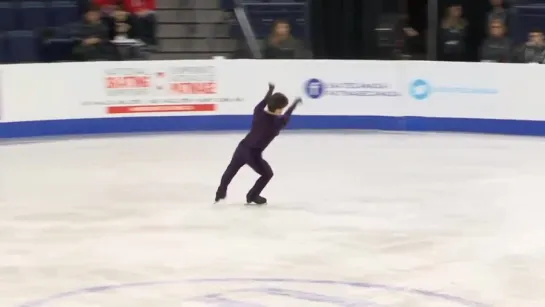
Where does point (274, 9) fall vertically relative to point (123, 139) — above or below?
above

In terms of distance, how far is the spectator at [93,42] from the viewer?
526 inches

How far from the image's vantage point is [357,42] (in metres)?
16.5

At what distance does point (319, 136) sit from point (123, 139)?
2.47 meters

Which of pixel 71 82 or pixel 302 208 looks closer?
pixel 302 208

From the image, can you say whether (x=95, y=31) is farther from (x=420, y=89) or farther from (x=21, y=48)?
(x=420, y=89)

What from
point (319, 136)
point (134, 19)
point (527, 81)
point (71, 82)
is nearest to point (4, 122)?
point (71, 82)

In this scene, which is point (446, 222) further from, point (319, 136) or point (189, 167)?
point (319, 136)

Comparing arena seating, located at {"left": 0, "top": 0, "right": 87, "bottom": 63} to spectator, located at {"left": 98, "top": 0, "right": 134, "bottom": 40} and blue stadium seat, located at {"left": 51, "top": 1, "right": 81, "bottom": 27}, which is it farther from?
spectator, located at {"left": 98, "top": 0, "right": 134, "bottom": 40}

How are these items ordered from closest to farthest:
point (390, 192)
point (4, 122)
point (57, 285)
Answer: point (57, 285)
point (390, 192)
point (4, 122)

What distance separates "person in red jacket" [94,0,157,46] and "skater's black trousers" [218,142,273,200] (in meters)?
5.77

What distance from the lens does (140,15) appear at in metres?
14.4

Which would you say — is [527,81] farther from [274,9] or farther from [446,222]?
[446,222]

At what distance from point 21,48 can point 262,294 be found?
8.71 metres

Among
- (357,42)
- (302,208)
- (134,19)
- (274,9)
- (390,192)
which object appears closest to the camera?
(302,208)
